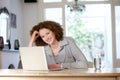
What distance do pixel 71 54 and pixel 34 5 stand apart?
4.63 meters

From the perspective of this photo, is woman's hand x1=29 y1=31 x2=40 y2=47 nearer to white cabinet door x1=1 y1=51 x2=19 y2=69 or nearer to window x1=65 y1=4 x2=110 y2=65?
white cabinet door x1=1 y1=51 x2=19 y2=69

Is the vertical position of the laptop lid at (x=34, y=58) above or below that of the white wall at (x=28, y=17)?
below

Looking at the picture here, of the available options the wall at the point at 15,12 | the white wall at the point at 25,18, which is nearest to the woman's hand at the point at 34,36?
the wall at the point at 15,12

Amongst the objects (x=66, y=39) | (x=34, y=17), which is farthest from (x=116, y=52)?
(x=66, y=39)

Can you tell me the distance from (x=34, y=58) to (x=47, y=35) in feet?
1.60

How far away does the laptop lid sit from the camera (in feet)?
6.40

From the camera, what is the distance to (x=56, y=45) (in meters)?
2.55

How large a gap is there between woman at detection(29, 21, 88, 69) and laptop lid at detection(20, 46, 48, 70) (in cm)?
42

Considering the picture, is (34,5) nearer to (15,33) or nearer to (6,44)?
(15,33)

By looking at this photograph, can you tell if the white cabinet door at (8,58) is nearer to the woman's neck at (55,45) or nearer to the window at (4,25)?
the window at (4,25)

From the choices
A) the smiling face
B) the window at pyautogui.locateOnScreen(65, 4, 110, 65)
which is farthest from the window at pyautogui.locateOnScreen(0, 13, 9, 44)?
the smiling face

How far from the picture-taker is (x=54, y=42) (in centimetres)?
255

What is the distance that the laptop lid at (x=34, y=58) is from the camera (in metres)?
1.95

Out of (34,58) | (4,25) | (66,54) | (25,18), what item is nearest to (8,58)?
(4,25)
